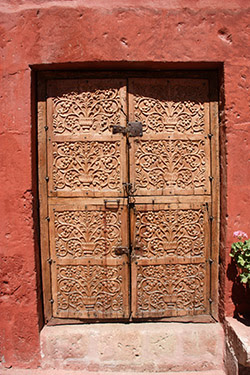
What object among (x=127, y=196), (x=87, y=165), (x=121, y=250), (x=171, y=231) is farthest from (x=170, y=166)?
(x=121, y=250)

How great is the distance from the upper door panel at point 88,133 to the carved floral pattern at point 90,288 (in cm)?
61

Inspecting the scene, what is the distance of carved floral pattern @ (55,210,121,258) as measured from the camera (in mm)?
2197

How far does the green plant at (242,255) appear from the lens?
75.9 inches

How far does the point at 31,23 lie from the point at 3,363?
257cm

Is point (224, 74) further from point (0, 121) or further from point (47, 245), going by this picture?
point (47, 245)

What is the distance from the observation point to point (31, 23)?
2.00 meters

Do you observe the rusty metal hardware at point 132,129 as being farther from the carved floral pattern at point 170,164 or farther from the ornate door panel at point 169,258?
the ornate door panel at point 169,258

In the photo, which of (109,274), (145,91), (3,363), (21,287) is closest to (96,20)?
(145,91)

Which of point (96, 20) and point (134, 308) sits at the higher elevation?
point (96, 20)

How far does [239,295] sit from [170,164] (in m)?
1.13

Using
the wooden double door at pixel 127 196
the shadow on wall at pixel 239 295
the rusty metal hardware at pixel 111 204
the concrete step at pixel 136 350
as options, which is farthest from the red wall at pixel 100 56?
the rusty metal hardware at pixel 111 204

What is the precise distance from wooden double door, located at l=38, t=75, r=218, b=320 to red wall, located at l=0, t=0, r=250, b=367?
14 cm

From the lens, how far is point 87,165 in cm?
218

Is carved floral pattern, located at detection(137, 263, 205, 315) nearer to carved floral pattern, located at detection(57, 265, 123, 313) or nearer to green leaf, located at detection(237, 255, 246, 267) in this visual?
carved floral pattern, located at detection(57, 265, 123, 313)
